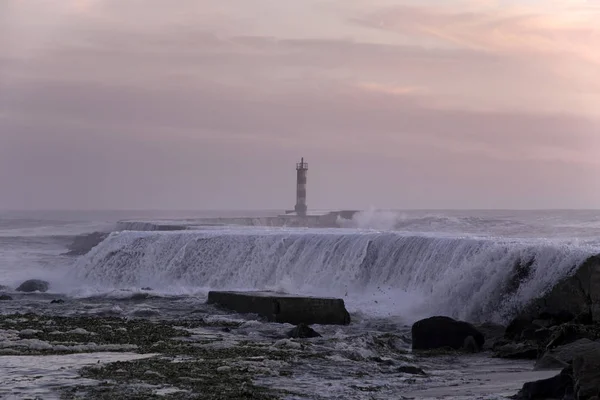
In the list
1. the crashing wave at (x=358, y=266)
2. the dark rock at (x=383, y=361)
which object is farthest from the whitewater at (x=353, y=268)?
the dark rock at (x=383, y=361)

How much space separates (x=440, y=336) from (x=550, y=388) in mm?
6430

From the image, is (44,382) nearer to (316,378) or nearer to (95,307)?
(316,378)

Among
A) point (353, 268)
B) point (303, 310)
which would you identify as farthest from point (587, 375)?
point (353, 268)

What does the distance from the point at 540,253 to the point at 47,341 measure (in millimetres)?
11131

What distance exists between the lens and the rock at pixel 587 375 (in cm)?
897

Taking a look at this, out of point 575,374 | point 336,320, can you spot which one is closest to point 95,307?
point 336,320

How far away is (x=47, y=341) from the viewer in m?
15.4

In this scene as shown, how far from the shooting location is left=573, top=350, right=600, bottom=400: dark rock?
8.96 meters

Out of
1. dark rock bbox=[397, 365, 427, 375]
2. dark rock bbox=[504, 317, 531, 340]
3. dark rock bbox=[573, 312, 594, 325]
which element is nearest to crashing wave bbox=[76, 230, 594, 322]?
dark rock bbox=[573, 312, 594, 325]

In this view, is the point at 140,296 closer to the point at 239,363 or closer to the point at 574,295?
the point at 574,295

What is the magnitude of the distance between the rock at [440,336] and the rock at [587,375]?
6.86m

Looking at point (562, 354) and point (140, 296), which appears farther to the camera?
point (140, 296)

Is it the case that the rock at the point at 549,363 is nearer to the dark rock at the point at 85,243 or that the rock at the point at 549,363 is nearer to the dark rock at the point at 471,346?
the dark rock at the point at 471,346

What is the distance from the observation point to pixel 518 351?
15180 millimetres
